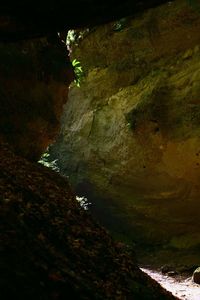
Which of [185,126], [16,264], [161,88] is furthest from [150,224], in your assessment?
[16,264]

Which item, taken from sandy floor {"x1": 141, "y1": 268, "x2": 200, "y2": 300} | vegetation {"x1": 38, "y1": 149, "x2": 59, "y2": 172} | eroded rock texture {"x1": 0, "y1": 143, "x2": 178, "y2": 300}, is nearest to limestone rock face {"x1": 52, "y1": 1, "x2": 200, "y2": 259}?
vegetation {"x1": 38, "y1": 149, "x2": 59, "y2": 172}

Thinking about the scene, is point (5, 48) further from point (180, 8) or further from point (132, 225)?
point (132, 225)

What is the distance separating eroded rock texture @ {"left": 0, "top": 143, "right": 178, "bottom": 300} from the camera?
12.3ft

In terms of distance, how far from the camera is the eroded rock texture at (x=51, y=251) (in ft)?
12.3

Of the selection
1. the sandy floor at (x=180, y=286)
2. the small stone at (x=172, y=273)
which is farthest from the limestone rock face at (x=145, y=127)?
the sandy floor at (x=180, y=286)

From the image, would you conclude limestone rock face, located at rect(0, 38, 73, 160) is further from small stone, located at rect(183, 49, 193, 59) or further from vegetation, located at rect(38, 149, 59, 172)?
small stone, located at rect(183, 49, 193, 59)

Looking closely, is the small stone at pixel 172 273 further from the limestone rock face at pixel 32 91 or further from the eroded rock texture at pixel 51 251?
the eroded rock texture at pixel 51 251

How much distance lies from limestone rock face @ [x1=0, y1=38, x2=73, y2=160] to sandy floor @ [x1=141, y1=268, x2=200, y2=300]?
17.2 feet

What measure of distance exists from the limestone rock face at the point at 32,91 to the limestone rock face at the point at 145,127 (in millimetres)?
5557

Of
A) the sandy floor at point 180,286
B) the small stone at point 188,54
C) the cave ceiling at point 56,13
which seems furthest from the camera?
the small stone at point 188,54

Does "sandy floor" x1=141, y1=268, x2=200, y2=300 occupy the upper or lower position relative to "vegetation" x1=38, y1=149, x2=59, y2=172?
lower

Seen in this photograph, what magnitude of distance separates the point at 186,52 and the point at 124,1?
10.9 m

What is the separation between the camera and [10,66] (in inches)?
398

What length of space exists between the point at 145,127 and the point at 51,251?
477 inches
